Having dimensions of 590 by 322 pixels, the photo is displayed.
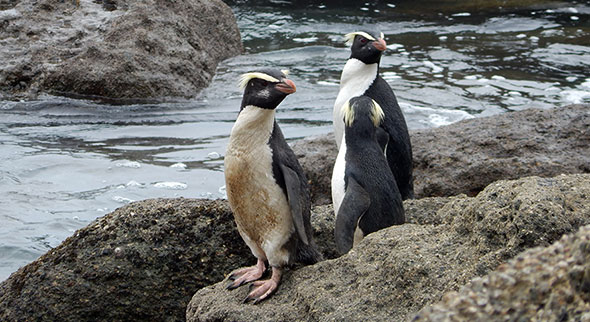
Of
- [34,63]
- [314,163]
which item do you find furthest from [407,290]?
[34,63]

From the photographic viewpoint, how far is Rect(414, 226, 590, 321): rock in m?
1.39

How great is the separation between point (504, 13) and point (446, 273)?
1255 centimetres

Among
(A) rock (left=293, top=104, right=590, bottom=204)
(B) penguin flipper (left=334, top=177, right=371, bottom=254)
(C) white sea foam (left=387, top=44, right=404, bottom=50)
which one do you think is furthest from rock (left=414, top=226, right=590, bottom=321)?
(C) white sea foam (left=387, top=44, right=404, bottom=50)

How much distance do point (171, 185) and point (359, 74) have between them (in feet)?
6.37

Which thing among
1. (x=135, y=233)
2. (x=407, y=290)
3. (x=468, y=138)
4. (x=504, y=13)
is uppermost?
(x=407, y=290)

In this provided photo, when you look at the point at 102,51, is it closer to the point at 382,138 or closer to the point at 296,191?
the point at 382,138

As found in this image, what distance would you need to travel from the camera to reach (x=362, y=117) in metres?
4.81

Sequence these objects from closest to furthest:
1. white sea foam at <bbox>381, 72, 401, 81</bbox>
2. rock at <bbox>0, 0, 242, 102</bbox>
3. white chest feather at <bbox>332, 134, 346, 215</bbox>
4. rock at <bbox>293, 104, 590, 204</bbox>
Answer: white chest feather at <bbox>332, 134, 346, 215</bbox> → rock at <bbox>293, 104, 590, 204</bbox> → rock at <bbox>0, 0, 242, 102</bbox> → white sea foam at <bbox>381, 72, 401, 81</bbox>

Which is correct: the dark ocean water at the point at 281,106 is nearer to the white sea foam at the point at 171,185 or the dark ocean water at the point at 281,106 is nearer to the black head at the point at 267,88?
the white sea foam at the point at 171,185

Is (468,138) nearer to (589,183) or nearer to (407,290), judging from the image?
(589,183)

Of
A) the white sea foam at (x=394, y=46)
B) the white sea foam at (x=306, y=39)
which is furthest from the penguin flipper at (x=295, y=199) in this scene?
the white sea foam at (x=306, y=39)

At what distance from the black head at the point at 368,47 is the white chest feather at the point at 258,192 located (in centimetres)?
229

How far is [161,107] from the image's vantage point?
8891mm

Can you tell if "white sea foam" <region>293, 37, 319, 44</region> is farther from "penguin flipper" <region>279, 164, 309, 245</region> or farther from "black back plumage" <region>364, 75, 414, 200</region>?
"penguin flipper" <region>279, 164, 309, 245</region>
